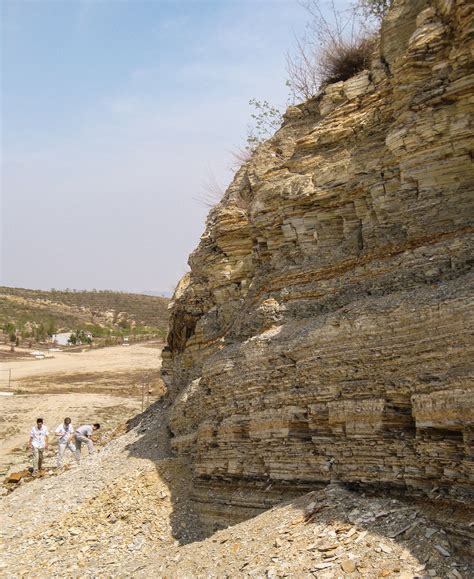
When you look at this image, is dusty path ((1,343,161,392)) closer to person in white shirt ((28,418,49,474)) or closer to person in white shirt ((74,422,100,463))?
person in white shirt ((28,418,49,474))

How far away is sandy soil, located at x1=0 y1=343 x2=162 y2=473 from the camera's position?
20.8 metres

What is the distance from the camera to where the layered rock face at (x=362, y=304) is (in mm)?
6316

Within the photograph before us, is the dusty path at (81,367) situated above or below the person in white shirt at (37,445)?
above

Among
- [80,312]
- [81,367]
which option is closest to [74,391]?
[81,367]

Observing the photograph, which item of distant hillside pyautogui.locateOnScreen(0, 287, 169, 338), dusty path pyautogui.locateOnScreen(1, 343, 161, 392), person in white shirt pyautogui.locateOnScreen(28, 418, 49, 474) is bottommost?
person in white shirt pyautogui.locateOnScreen(28, 418, 49, 474)

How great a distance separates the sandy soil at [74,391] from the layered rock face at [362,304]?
9.43 m

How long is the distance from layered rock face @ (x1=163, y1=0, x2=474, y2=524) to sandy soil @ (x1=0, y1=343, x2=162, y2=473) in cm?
943

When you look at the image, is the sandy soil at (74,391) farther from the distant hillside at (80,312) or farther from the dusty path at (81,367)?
the distant hillside at (80,312)

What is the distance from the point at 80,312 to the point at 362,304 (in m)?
71.4

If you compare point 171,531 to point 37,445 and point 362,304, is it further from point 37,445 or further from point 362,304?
point 37,445

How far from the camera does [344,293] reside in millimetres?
8578

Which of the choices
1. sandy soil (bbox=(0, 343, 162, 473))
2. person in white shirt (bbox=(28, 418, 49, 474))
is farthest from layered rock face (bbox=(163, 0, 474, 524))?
sandy soil (bbox=(0, 343, 162, 473))

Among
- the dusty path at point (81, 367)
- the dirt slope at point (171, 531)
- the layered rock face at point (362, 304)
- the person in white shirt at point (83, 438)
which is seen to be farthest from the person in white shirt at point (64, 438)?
the dusty path at point (81, 367)

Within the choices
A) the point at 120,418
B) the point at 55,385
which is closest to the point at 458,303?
the point at 120,418
